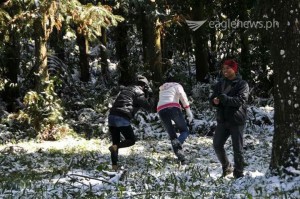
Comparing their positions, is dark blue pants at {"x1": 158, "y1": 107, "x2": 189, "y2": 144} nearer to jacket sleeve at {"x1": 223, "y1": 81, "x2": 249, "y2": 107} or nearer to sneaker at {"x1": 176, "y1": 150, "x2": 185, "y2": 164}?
sneaker at {"x1": 176, "y1": 150, "x2": 185, "y2": 164}

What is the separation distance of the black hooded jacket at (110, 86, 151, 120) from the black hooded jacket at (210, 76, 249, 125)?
1.89m


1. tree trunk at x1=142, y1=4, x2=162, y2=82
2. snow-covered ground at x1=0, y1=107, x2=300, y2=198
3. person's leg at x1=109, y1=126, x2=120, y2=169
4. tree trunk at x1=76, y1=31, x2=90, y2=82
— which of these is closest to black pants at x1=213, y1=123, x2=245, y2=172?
snow-covered ground at x1=0, y1=107, x2=300, y2=198

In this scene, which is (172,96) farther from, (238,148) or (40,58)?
(40,58)

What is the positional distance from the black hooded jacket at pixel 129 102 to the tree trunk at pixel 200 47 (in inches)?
433

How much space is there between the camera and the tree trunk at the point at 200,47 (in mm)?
19812

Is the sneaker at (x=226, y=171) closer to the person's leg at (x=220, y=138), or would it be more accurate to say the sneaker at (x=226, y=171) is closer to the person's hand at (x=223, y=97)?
the person's leg at (x=220, y=138)

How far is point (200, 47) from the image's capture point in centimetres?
2094

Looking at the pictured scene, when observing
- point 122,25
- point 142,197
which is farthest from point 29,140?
point 122,25

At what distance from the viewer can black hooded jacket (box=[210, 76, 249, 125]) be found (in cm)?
714

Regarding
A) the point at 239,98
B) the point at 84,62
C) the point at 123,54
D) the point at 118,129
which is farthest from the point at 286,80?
the point at 84,62

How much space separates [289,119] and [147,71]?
10.0m

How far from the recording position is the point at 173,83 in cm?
948

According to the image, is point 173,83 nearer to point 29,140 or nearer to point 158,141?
point 158,141

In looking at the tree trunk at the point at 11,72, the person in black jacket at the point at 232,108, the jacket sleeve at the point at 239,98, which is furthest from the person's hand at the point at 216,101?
the tree trunk at the point at 11,72
